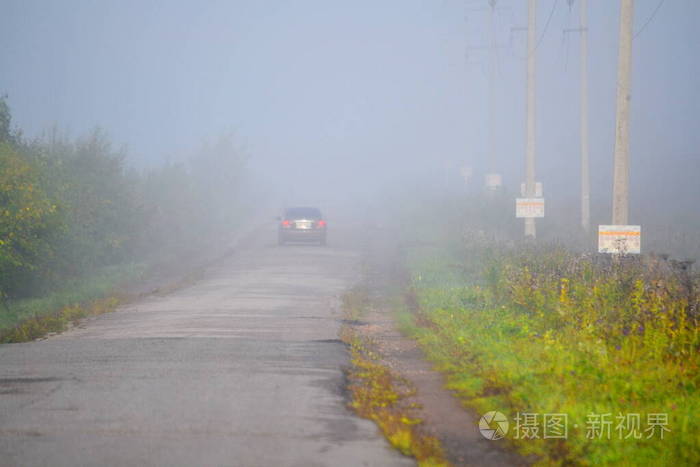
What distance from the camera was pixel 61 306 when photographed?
65.2 ft

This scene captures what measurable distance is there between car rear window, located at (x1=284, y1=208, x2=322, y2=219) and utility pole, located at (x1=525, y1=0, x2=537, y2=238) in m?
15.6

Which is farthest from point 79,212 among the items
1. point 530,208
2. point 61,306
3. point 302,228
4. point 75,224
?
point 530,208

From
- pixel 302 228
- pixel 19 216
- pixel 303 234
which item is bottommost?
pixel 303 234

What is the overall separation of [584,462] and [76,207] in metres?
24.3

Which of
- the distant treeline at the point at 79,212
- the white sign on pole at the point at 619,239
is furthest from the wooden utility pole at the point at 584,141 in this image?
the distant treeline at the point at 79,212

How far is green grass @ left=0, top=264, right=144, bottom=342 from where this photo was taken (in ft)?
48.2

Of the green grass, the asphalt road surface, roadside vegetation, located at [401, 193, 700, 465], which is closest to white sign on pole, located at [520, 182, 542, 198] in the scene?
roadside vegetation, located at [401, 193, 700, 465]

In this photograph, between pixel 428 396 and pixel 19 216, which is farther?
pixel 19 216

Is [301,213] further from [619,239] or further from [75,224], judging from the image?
[619,239]

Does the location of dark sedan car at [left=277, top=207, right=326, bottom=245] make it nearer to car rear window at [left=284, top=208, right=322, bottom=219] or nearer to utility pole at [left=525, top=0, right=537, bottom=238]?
car rear window at [left=284, top=208, right=322, bottom=219]

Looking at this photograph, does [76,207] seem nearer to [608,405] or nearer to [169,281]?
[169,281]

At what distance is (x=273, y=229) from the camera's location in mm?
51031

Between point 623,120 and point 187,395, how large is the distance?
1076cm

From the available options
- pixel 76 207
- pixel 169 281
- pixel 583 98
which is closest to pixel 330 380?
pixel 169 281
